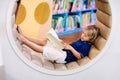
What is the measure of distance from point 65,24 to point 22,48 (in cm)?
42

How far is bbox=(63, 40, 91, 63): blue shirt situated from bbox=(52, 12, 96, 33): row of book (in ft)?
0.48

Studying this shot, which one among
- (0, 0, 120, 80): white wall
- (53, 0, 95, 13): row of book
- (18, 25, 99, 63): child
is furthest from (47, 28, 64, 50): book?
(0, 0, 120, 80): white wall

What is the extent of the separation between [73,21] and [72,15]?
53 millimetres

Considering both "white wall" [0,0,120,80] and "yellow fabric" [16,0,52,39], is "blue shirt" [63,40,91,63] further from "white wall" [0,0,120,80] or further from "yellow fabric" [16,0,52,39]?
"yellow fabric" [16,0,52,39]

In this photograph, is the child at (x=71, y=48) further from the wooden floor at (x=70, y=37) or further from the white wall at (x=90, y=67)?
the white wall at (x=90, y=67)

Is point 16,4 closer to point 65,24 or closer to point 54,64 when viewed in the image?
point 65,24

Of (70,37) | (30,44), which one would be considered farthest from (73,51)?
(30,44)

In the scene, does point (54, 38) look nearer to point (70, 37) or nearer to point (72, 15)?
point (70, 37)

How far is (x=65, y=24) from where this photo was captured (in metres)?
2.09

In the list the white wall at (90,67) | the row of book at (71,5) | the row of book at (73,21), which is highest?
the row of book at (71,5)

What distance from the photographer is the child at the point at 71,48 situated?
2.06 meters

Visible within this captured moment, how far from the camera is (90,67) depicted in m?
2.23

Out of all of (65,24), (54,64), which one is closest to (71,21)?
(65,24)

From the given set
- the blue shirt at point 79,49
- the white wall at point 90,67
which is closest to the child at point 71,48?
the blue shirt at point 79,49
